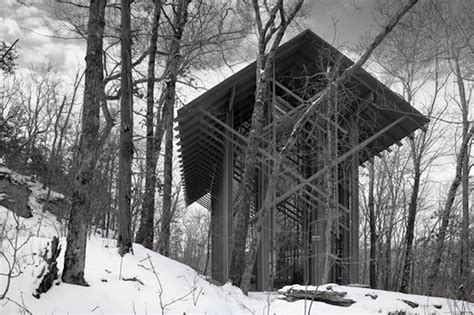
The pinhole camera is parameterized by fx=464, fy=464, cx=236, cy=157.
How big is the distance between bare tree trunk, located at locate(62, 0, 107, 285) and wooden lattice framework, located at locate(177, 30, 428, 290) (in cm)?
523

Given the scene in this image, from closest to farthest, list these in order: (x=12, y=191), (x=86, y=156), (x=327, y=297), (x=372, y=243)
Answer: (x=86, y=156) < (x=327, y=297) < (x=12, y=191) < (x=372, y=243)

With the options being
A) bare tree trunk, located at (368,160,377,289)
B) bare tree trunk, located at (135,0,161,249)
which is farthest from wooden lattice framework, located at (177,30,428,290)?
bare tree trunk, located at (368,160,377,289)

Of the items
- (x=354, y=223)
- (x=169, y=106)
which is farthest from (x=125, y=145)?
(x=354, y=223)

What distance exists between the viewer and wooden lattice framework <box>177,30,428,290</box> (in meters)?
11.9

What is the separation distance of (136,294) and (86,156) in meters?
1.89

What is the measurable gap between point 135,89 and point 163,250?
4153 mm

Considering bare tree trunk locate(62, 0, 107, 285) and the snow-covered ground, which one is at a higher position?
bare tree trunk locate(62, 0, 107, 285)

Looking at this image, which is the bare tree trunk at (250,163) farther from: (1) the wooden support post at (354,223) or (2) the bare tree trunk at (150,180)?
(1) the wooden support post at (354,223)

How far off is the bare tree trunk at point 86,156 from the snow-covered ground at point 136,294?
267mm

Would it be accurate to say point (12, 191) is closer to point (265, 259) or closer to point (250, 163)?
point (265, 259)

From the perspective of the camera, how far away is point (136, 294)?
5988 mm

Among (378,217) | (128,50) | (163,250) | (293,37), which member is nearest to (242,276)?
(163,250)

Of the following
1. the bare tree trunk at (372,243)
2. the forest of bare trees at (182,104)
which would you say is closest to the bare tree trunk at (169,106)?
the forest of bare trees at (182,104)

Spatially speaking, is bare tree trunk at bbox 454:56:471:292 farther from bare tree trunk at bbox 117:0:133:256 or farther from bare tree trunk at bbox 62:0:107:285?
bare tree trunk at bbox 62:0:107:285
